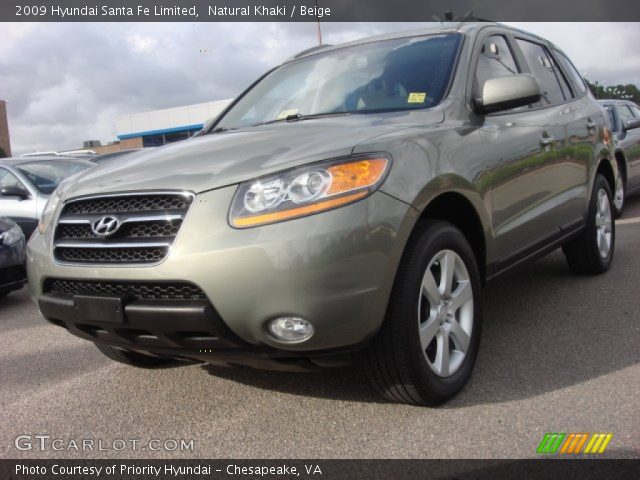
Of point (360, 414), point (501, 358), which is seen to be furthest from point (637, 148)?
point (360, 414)

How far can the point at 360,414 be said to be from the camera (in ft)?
8.96

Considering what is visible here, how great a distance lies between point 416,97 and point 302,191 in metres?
1.19

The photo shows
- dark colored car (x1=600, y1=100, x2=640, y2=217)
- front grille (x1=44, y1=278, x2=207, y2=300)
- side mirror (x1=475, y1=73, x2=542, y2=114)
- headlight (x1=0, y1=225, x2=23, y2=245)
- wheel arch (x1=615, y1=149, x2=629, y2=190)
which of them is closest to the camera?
front grille (x1=44, y1=278, x2=207, y2=300)

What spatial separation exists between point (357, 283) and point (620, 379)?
1.51 meters

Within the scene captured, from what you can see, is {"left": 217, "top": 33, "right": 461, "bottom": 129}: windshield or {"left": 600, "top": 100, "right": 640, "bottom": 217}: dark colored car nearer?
{"left": 217, "top": 33, "right": 461, "bottom": 129}: windshield

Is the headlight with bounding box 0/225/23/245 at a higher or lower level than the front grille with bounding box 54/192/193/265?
lower

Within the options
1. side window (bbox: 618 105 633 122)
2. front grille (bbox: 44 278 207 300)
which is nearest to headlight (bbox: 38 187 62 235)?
front grille (bbox: 44 278 207 300)

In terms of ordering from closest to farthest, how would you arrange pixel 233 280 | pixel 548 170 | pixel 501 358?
pixel 233 280 < pixel 501 358 < pixel 548 170

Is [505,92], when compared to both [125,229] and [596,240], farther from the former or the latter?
[596,240]

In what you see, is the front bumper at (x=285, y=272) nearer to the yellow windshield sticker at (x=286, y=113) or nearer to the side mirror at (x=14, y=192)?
the yellow windshield sticker at (x=286, y=113)

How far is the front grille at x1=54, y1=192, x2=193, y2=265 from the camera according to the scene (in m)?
2.42

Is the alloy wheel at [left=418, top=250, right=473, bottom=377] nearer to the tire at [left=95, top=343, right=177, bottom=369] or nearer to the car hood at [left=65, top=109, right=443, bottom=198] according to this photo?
the car hood at [left=65, top=109, right=443, bottom=198]

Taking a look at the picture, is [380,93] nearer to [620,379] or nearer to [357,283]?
[357,283]

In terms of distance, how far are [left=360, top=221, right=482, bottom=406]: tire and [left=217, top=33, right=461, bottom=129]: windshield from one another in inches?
33.0
